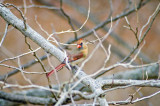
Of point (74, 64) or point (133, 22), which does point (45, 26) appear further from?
point (74, 64)

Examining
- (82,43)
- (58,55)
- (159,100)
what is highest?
(159,100)

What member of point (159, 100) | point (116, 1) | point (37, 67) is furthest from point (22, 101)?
point (116, 1)

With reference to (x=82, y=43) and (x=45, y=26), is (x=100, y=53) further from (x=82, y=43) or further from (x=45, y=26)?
(x=82, y=43)

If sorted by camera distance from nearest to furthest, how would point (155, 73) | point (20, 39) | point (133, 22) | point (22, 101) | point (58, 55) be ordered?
point (58, 55)
point (22, 101)
point (155, 73)
point (20, 39)
point (133, 22)

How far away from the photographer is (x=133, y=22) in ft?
27.9

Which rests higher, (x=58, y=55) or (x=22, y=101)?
(x=22, y=101)

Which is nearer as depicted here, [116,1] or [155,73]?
[155,73]

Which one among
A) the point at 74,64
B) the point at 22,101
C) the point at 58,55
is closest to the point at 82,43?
the point at 74,64

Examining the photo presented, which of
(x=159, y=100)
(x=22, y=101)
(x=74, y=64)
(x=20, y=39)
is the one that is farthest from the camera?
(x=20, y=39)

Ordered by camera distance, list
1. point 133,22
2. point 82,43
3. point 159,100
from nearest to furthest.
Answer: point 82,43 → point 159,100 → point 133,22

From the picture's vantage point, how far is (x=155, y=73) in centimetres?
388

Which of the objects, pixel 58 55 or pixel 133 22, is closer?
pixel 58 55

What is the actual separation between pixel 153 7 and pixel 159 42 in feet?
4.44

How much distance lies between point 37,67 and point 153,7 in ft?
14.0
